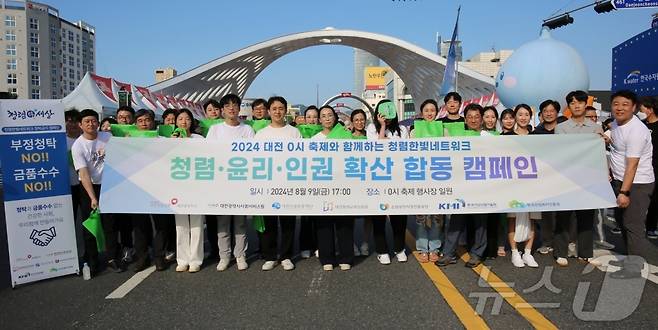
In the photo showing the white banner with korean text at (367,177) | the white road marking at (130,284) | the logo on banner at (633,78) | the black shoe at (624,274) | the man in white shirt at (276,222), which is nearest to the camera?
the white road marking at (130,284)

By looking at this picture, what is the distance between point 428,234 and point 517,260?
833 mm

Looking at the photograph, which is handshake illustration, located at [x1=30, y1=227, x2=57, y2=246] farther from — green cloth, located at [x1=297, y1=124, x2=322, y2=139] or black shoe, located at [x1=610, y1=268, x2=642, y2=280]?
black shoe, located at [x1=610, y1=268, x2=642, y2=280]

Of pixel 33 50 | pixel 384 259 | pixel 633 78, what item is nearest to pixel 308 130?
pixel 384 259

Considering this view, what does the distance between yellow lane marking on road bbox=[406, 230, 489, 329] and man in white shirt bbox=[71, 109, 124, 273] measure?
2.84 m

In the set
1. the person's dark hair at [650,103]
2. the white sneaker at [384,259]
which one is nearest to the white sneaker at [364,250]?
→ the white sneaker at [384,259]

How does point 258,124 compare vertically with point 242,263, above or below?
above

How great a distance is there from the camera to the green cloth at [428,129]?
4.43 metres

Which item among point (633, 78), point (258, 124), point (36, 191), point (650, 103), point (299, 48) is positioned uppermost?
point (299, 48)

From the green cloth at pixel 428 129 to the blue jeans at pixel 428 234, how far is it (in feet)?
2.56

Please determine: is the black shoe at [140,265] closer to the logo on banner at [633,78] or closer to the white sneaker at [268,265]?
the white sneaker at [268,265]

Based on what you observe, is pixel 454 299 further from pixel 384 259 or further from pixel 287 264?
pixel 287 264

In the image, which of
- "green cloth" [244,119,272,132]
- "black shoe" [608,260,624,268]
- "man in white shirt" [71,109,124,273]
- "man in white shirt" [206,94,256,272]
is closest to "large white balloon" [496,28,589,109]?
"black shoe" [608,260,624,268]

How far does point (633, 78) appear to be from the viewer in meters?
9.05

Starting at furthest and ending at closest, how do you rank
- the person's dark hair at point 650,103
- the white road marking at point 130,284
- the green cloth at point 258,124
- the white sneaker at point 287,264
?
1. the person's dark hair at point 650,103
2. the green cloth at point 258,124
3. the white sneaker at point 287,264
4. the white road marking at point 130,284
